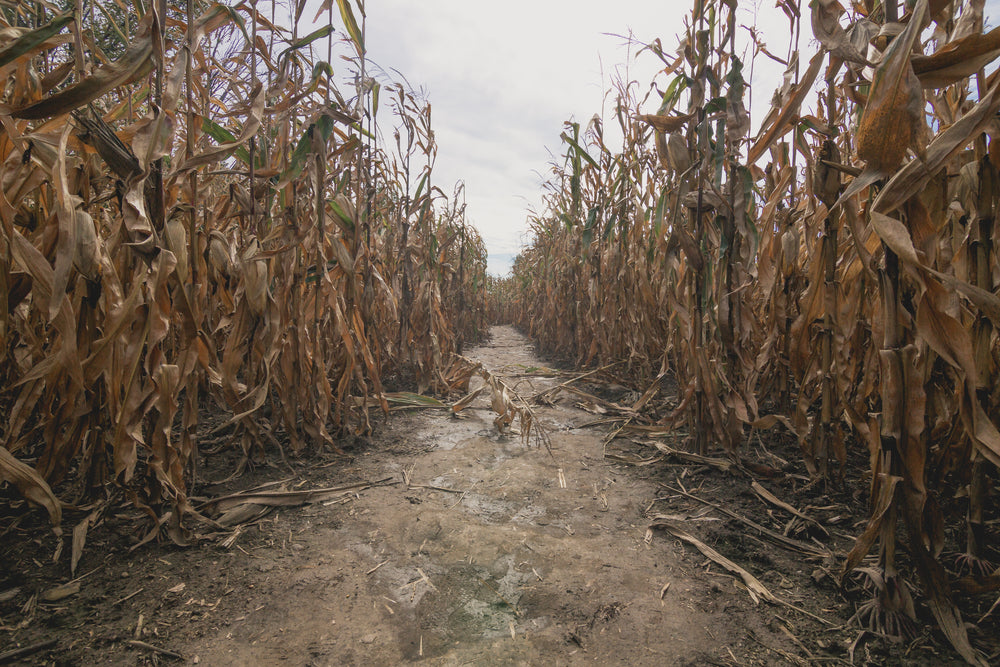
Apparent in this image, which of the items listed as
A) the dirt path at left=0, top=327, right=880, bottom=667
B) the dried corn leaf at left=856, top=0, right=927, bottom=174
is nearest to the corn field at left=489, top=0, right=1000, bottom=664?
the dried corn leaf at left=856, top=0, right=927, bottom=174

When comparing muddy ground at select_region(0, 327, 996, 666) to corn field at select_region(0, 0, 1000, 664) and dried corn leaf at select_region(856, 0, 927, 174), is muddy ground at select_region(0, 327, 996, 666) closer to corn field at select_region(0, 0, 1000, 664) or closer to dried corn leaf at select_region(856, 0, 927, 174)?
corn field at select_region(0, 0, 1000, 664)

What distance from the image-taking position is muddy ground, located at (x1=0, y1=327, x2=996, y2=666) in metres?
0.98

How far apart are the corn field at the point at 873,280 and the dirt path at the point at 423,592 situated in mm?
315

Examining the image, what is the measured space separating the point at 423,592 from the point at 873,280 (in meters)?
1.39

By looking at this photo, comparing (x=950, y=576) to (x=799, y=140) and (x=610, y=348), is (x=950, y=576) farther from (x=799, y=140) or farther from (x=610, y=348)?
(x=610, y=348)

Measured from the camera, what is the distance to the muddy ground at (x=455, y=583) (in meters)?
0.98

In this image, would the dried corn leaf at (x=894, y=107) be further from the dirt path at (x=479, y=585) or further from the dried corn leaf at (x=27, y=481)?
the dried corn leaf at (x=27, y=481)

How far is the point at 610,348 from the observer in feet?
12.1

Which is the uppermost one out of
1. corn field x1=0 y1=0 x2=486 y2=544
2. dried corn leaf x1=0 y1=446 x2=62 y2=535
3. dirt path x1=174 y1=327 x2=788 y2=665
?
corn field x1=0 y1=0 x2=486 y2=544

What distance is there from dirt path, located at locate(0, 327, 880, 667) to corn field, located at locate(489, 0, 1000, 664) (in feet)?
1.03

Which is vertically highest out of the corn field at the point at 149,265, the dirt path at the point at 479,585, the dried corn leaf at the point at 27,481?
the corn field at the point at 149,265

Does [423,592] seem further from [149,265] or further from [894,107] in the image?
[894,107]

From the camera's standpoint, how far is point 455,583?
4.07ft

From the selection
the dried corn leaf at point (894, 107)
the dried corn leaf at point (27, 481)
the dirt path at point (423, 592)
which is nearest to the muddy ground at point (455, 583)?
the dirt path at point (423, 592)
